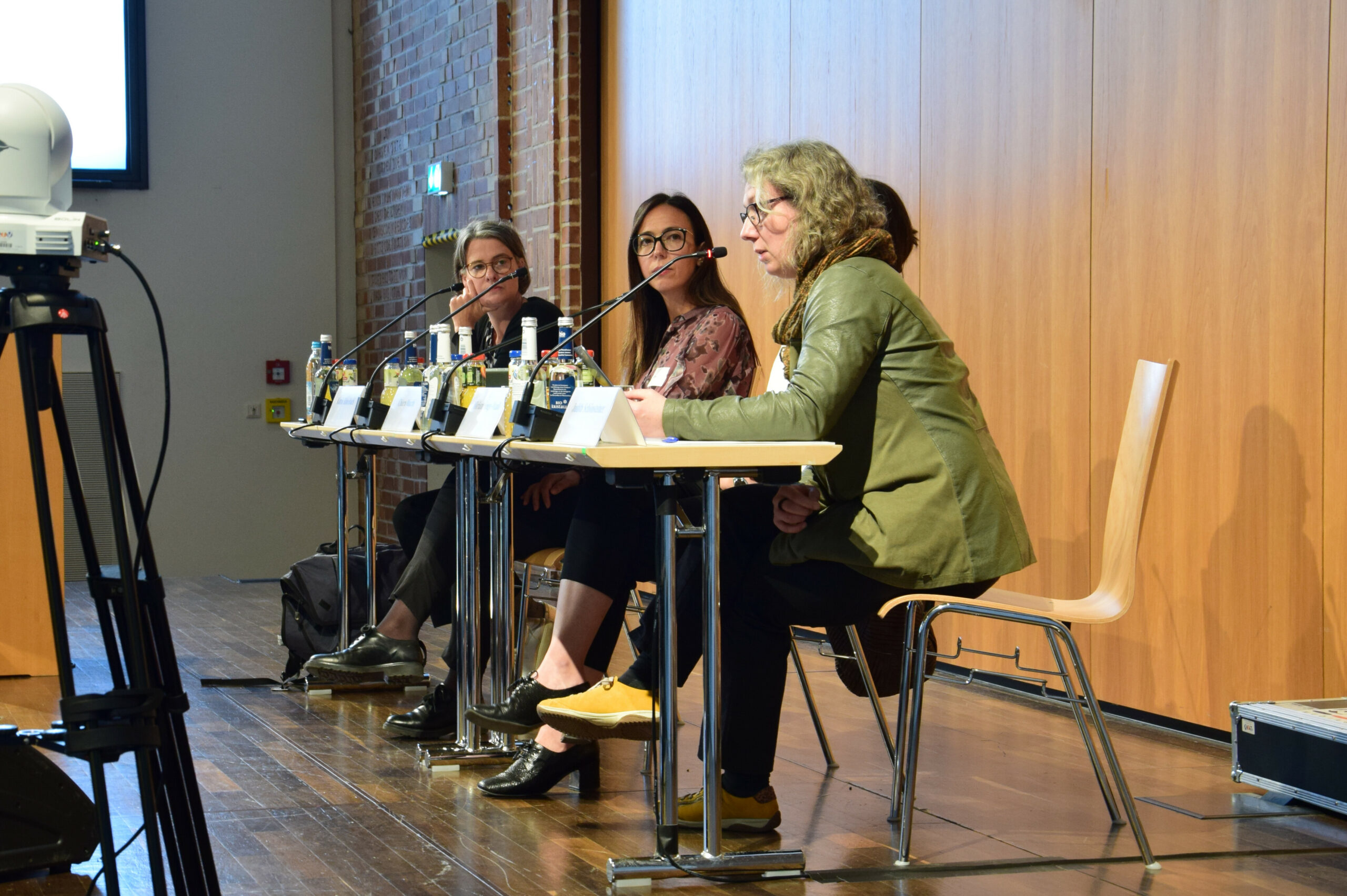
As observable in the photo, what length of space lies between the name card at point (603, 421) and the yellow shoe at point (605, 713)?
0.38m

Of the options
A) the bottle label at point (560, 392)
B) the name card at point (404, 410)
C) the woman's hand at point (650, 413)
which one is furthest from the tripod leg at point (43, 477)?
the name card at point (404, 410)

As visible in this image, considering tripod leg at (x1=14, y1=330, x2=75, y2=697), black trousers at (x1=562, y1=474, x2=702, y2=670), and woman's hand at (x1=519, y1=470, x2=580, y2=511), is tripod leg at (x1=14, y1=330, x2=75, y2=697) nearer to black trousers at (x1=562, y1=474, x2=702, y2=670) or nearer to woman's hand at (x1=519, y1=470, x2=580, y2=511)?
black trousers at (x1=562, y1=474, x2=702, y2=670)

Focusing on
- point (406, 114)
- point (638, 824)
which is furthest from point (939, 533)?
point (406, 114)

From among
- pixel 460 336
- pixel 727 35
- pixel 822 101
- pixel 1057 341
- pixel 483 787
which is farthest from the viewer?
pixel 727 35

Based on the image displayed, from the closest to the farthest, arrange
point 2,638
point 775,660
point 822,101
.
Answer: point 775,660 < point 2,638 < point 822,101

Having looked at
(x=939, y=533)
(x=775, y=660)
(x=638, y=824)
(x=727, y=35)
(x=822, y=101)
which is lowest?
(x=638, y=824)

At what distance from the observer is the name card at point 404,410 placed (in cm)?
285

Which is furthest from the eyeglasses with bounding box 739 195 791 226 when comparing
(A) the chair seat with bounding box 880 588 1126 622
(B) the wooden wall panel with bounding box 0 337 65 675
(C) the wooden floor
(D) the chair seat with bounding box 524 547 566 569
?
(B) the wooden wall panel with bounding box 0 337 65 675

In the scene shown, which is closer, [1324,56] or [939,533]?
[939,533]

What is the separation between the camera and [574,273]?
537cm

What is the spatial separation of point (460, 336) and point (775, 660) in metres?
1.11

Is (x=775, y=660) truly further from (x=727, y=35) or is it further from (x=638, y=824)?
(x=727, y=35)

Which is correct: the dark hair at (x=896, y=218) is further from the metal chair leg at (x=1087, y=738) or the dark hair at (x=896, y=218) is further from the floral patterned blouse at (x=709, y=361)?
the metal chair leg at (x=1087, y=738)

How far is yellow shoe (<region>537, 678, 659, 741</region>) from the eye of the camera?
2.04 meters
